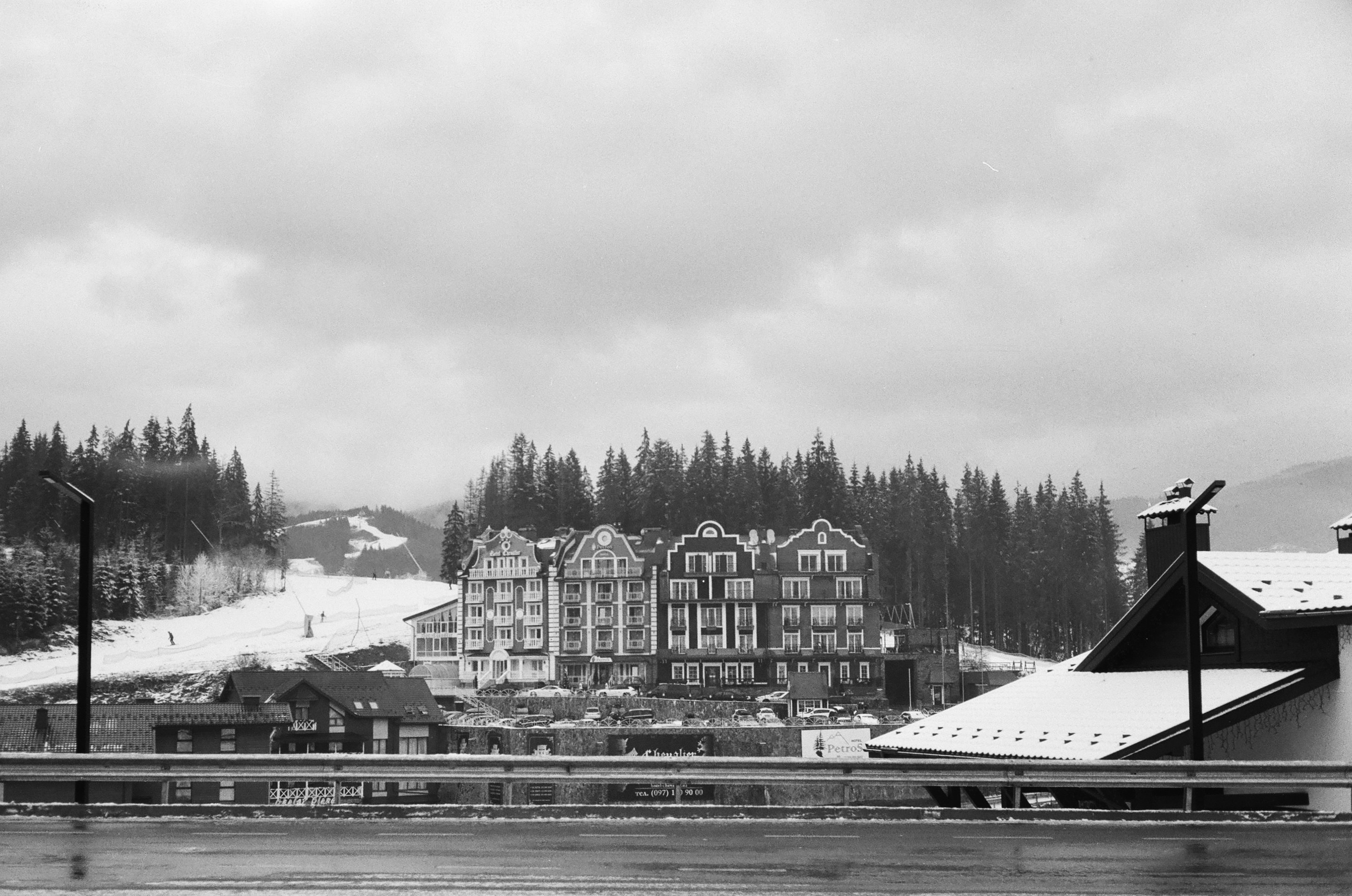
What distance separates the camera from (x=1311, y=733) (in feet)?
82.5

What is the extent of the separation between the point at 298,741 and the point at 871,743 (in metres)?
52.6

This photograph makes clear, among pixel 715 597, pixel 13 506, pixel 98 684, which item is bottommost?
pixel 98 684

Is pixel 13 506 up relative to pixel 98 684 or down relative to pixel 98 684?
up

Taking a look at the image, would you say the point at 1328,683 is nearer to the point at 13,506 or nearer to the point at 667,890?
the point at 667,890

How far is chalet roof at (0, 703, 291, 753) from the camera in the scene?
209 ft

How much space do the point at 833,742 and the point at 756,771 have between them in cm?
6863

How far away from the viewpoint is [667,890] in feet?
43.6

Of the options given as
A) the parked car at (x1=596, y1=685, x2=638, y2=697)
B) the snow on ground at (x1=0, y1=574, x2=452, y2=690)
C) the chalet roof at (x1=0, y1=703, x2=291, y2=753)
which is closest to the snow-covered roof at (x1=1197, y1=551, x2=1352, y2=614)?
the chalet roof at (x1=0, y1=703, x2=291, y2=753)

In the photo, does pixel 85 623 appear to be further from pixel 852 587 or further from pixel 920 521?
pixel 920 521

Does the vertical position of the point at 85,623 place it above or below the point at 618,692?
above

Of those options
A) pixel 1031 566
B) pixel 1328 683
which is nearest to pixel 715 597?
pixel 1031 566

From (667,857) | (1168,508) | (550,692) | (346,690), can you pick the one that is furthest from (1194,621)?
(550,692)

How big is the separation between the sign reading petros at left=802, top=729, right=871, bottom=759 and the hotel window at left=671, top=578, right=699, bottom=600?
33.6m

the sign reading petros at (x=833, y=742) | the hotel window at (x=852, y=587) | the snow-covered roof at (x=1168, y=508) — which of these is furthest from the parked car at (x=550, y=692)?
the snow-covered roof at (x=1168, y=508)
